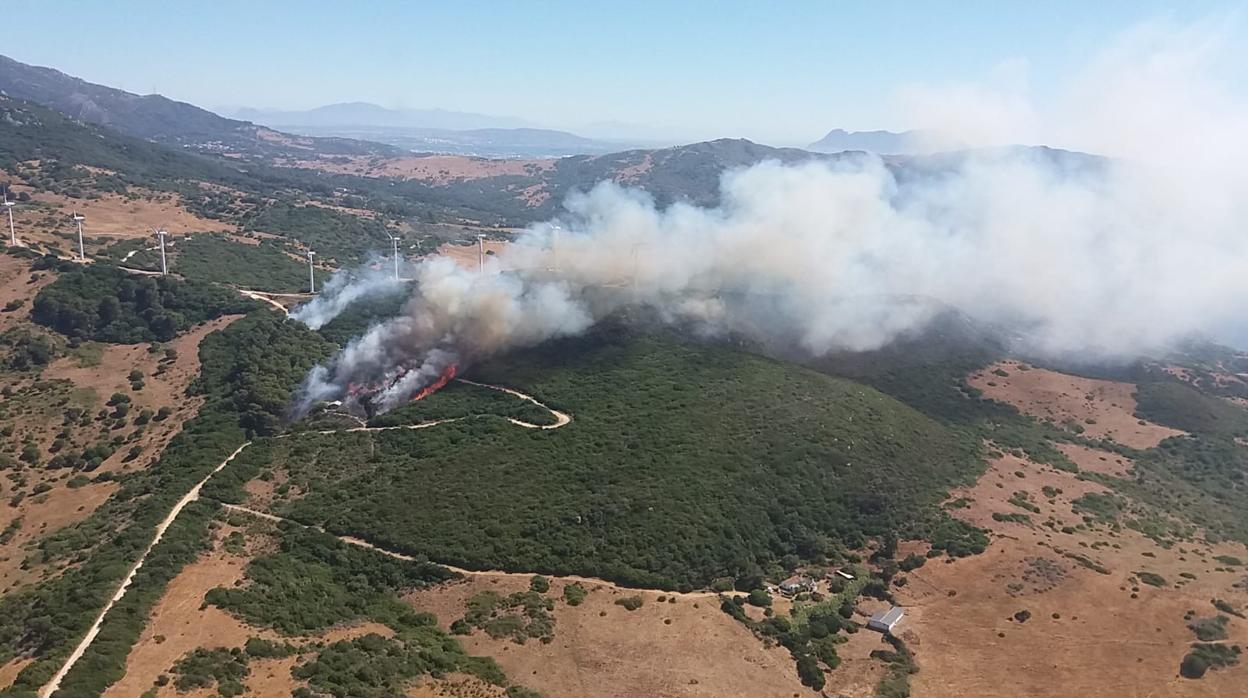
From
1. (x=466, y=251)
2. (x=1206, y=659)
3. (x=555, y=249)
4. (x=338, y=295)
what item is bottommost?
(x=1206, y=659)

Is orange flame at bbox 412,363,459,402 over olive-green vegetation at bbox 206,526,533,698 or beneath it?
over

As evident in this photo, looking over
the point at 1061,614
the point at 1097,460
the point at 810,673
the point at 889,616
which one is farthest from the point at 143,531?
the point at 1097,460

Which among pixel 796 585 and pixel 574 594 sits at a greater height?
pixel 574 594

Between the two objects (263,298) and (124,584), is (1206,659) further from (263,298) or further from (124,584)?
(263,298)

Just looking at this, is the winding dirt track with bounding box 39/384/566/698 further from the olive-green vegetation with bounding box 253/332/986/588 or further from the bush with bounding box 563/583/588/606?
the bush with bounding box 563/583/588/606

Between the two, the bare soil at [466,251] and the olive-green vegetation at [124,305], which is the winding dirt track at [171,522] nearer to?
the olive-green vegetation at [124,305]

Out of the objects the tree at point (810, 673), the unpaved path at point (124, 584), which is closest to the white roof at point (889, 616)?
the tree at point (810, 673)

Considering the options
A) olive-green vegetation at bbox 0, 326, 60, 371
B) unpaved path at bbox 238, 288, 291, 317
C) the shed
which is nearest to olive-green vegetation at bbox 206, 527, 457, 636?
the shed
